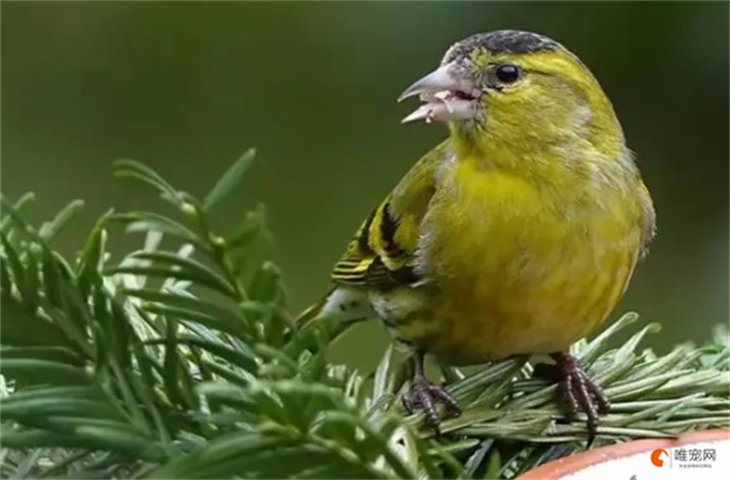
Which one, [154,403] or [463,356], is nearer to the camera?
[154,403]

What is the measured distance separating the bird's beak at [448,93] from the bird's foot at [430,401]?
0.25 metres

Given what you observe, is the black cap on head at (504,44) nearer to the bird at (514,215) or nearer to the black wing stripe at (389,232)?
the bird at (514,215)

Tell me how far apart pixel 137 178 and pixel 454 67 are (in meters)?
0.50

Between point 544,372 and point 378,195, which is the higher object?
point 544,372

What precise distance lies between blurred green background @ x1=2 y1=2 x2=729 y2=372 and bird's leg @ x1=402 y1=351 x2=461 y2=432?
155cm

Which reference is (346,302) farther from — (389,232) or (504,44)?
(504,44)

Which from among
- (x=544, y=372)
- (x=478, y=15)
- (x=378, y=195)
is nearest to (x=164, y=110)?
(x=378, y=195)

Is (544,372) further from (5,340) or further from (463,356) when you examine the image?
(5,340)

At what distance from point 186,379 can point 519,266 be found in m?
0.36

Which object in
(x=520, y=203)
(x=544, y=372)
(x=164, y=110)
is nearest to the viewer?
(x=544, y=372)

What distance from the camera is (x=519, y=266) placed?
84 centimetres

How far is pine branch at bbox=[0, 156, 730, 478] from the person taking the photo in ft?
1.46

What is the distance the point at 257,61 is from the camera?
2.76m

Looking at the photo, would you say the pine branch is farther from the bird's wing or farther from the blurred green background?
the blurred green background
